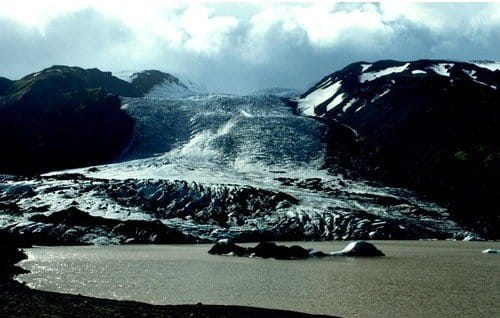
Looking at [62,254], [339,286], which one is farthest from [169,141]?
[339,286]

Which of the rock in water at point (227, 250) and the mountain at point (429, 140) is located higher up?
the mountain at point (429, 140)

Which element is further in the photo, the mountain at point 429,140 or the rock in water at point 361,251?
the mountain at point 429,140

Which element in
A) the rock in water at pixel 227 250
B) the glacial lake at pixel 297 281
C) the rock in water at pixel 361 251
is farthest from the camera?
the rock in water at pixel 227 250

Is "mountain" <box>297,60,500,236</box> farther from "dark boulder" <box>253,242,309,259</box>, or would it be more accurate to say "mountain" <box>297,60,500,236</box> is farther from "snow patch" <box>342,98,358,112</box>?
"dark boulder" <box>253,242,309,259</box>

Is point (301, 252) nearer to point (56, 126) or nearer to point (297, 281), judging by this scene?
point (297, 281)

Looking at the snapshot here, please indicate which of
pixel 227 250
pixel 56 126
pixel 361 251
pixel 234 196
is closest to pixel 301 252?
pixel 361 251

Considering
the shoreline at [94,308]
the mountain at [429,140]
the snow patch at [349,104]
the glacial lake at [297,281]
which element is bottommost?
the glacial lake at [297,281]

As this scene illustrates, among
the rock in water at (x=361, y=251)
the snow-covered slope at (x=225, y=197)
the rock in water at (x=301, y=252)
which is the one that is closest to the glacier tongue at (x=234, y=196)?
the snow-covered slope at (x=225, y=197)

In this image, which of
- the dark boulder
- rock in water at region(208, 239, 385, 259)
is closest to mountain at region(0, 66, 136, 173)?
the dark boulder

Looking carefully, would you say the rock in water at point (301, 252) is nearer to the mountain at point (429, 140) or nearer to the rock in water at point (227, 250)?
the rock in water at point (227, 250)
